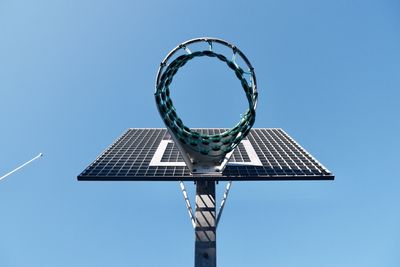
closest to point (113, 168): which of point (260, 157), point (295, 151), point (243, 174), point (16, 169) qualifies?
point (16, 169)

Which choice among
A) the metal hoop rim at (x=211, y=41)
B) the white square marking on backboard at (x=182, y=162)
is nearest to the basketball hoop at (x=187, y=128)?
the metal hoop rim at (x=211, y=41)

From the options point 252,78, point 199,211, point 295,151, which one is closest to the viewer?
point 252,78

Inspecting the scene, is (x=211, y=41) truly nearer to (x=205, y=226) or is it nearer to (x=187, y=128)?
(x=187, y=128)

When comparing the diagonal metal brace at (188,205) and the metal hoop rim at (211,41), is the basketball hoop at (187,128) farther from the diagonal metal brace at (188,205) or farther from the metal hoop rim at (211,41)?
the diagonal metal brace at (188,205)

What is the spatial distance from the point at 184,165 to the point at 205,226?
5.09m

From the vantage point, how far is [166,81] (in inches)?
761

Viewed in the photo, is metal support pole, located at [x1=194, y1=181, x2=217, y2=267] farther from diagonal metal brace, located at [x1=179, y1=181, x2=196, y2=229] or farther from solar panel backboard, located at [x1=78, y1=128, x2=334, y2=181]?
solar panel backboard, located at [x1=78, y1=128, x2=334, y2=181]

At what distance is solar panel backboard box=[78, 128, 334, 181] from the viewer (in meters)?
20.2

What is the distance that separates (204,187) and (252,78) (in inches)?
390

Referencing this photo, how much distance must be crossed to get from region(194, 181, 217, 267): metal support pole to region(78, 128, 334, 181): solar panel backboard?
297 cm

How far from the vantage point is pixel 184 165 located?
73.2 ft

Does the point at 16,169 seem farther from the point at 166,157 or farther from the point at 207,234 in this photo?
the point at 207,234

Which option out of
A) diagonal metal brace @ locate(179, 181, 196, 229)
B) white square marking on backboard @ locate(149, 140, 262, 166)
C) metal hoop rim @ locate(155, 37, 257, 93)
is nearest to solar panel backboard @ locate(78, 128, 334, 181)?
white square marking on backboard @ locate(149, 140, 262, 166)

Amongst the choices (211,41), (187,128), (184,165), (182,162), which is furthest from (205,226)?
(211,41)
